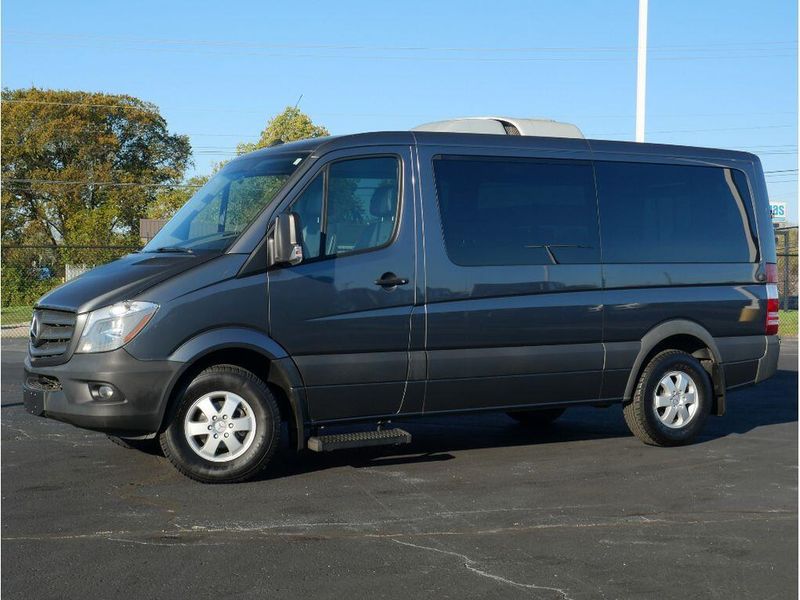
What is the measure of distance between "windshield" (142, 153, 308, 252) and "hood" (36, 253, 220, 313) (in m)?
0.26

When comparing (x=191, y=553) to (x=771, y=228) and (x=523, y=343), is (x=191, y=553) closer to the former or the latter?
(x=523, y=343)

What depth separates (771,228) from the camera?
10375 millimetres

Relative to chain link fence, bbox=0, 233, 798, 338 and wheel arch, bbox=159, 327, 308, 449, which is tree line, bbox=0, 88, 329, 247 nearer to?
chain link fence, bbox=0, 233, 798, 338

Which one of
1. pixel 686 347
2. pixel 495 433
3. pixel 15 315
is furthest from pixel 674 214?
pixel 15 315

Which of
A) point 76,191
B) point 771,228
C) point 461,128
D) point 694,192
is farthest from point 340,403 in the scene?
point 76,191

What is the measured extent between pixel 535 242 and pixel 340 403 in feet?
6.82

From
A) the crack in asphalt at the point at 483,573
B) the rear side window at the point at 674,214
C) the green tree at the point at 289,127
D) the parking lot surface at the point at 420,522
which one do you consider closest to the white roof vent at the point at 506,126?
the rear side window at the point at 674,214

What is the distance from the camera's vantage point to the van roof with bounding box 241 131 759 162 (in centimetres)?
834

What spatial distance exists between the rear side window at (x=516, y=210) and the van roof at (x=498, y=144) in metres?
0.14

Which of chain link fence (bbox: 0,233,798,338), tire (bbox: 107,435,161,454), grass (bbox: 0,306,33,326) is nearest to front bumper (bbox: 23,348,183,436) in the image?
tire (bbox: 107,435,161,454)

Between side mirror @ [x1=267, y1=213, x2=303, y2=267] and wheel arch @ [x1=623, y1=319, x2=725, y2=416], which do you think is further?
wheel arch @ [x1=623, y1=319, x2=725, y2=416]

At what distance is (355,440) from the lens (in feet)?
26.1

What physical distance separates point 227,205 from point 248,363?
1.27 meters

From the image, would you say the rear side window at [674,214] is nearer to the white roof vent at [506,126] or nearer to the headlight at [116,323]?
the white roof vent at [506,126]
